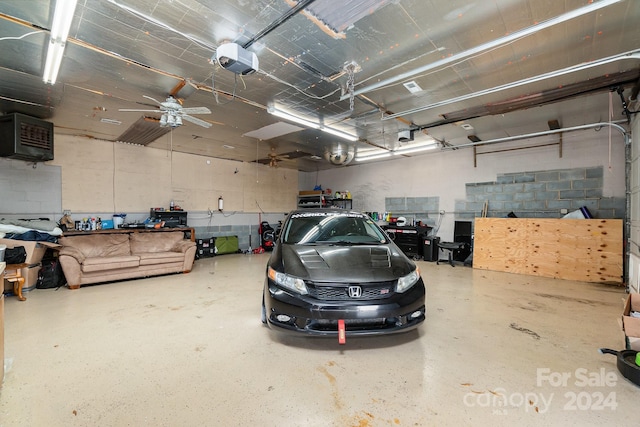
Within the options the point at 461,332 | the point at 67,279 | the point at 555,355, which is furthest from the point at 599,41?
the point at 67,279

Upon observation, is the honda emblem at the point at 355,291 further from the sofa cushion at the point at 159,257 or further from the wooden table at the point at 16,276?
the wooden table at the point at 16,276

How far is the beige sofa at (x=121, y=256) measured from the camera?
4.39 m

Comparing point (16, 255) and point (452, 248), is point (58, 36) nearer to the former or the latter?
point (16, 255)

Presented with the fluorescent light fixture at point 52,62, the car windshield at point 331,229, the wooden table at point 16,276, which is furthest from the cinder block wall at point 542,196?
the wooden table at point 16,276

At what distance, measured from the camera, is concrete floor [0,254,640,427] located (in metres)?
1.63

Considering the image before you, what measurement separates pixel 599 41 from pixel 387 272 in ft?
10.2

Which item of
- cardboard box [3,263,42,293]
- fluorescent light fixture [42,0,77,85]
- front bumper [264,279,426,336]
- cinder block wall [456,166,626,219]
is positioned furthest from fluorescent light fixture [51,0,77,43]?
cinder block wall [456,166,626,219]

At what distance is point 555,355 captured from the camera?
7.63ft

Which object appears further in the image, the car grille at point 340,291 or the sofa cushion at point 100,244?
the sofa cushion at point 100,244

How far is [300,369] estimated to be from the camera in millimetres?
2096

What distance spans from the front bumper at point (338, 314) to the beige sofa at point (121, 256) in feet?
13.0

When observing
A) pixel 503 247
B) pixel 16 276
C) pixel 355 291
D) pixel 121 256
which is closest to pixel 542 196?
pixel 503 247

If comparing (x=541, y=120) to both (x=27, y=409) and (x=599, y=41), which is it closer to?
(x=599, y=41)

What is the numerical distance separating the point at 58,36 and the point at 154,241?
4199mm
